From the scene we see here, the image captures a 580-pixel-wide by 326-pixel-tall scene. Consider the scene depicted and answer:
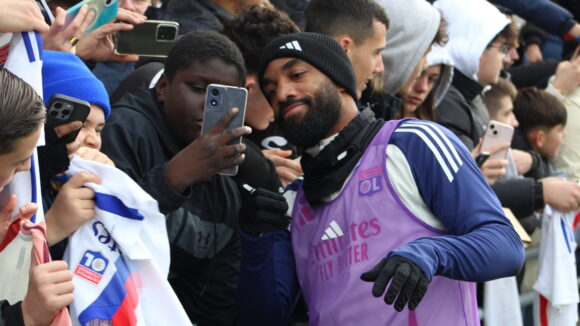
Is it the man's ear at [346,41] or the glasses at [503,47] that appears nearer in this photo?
the man's ear at [346,41]

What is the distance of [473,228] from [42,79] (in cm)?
138

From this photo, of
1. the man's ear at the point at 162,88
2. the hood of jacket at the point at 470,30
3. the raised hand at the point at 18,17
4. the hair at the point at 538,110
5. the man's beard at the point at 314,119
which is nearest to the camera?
the raised hand at the point at 18,17

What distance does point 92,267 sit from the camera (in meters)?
2.77

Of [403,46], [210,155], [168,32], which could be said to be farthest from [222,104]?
[403,46]

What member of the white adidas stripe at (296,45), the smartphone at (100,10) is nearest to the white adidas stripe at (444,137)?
the white adidas stripe at (296,45)

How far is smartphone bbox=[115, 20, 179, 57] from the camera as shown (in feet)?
13.0

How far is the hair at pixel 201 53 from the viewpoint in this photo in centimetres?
344

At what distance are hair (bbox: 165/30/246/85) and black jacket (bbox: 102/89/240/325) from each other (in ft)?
0.52

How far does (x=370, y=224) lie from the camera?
9.89ft

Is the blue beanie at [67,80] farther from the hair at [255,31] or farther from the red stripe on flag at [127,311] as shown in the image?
the hair at [255,31]

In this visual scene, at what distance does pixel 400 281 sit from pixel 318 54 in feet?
3.54

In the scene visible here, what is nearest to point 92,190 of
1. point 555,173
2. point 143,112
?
point 143,112

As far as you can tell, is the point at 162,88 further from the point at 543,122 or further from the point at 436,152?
the point at 543,122

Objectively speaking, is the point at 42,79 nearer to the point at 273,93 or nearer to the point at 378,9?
the point at 273,93
